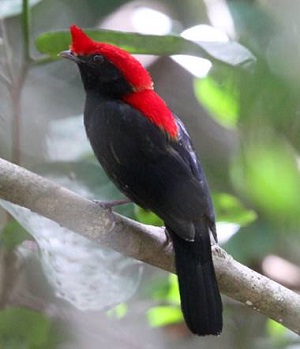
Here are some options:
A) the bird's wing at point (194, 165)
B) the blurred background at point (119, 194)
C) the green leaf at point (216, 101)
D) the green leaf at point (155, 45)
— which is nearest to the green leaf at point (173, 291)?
the blurred background at point (119, 194)

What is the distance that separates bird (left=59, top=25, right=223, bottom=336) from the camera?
2262 millimetres

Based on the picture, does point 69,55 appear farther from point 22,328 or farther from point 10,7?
point 22,328

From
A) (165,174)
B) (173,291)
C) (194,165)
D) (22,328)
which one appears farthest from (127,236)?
(173,291)

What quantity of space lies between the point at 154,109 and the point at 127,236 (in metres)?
0.44

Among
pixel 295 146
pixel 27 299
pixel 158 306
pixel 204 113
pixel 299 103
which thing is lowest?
pixel 158 306

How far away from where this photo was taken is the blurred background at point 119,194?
2309 millimetres

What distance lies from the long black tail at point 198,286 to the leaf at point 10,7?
0.86 metres

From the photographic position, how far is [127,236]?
222 cm

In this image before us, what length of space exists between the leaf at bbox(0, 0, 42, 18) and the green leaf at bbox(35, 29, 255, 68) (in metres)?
0.19

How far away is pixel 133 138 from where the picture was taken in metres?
2.37

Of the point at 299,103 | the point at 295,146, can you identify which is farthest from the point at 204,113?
the point at 299,103

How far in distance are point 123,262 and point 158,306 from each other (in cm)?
89

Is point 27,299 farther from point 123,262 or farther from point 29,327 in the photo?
point 123,262

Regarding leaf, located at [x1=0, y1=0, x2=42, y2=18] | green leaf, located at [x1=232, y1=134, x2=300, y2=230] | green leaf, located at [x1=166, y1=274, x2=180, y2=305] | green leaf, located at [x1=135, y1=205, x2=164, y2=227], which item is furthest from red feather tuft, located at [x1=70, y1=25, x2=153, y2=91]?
green leaf, located at [x1=166, y1=274, x2=180, y2=305]
